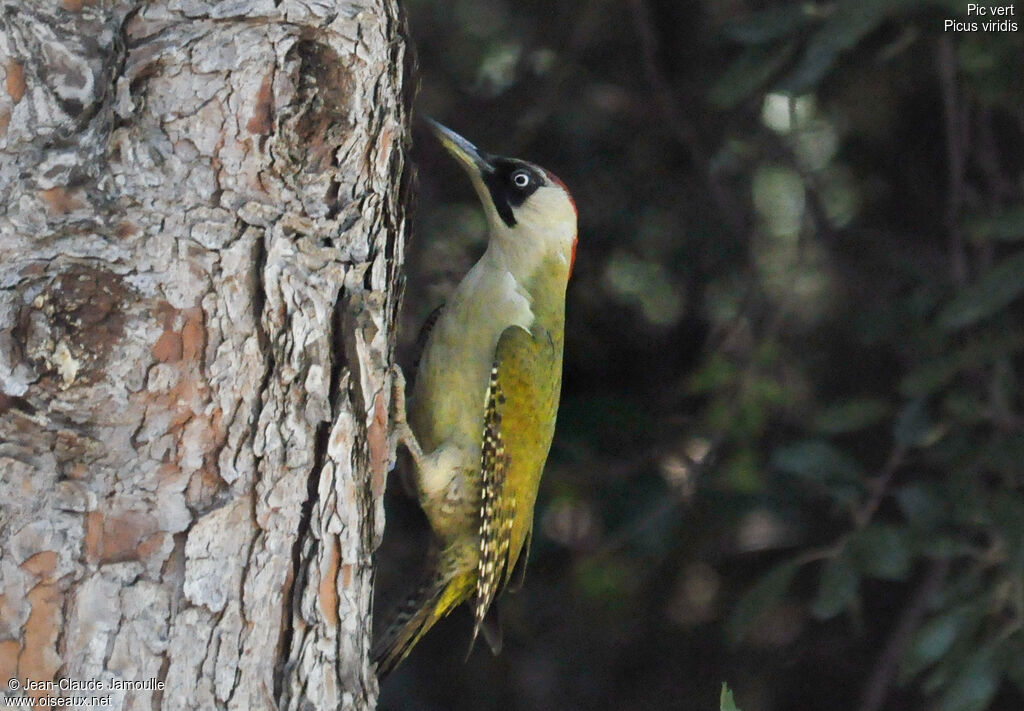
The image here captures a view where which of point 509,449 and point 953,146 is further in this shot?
point 953,146

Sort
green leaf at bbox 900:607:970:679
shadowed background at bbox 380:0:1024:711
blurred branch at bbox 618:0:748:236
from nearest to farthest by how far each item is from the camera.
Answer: green leaf at bbox 900:607:970:679, shadowed background at bbox 380:0:1024:711, blurred branch at bbox 618:0:748:236

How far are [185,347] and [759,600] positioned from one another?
6.27 ft

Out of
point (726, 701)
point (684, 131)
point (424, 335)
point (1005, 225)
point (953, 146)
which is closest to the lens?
point (726, 701)

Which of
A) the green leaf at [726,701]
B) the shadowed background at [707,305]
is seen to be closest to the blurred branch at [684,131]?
the shadowed background at [707,305]

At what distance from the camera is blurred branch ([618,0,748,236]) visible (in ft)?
11.5

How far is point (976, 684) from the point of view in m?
2.74

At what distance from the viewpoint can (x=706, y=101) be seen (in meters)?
3.48

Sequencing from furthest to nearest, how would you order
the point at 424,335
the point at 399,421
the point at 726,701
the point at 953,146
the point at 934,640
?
the point at 953,146 → the point at 424,335 → the point at 934,640 → the point at 399,421 → the point at 726,701

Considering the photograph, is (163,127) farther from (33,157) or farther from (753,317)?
(753,317)

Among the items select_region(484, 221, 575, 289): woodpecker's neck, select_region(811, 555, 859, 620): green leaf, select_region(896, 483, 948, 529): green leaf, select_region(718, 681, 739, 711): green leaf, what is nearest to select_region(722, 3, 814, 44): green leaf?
select_region(484, 221, 575, 289): woodpecker's neck

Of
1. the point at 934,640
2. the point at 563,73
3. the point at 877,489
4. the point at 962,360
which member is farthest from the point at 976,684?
the point at 563,73

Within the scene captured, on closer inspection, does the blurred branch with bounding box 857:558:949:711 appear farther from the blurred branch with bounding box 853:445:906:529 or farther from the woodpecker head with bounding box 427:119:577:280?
the woodpecker head with bounding box 427:119:577:280

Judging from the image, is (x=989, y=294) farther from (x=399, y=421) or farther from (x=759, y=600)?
(x=399, y=421)

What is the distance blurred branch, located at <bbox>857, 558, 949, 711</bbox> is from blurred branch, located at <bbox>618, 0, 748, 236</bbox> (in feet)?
3.51
